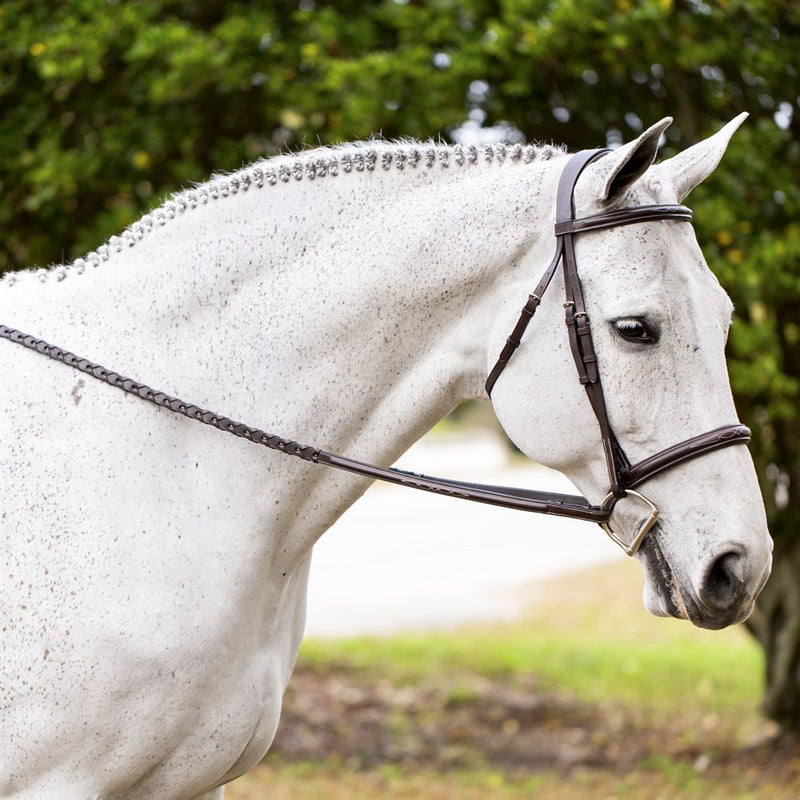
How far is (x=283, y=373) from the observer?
244 cm

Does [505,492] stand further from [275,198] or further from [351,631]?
[351,631]

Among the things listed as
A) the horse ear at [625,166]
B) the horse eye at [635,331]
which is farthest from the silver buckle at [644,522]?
the horse ear at [625,166]

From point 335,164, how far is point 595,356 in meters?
0.82

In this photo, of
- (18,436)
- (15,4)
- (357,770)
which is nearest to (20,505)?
(18,436)

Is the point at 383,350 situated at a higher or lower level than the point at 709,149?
lower

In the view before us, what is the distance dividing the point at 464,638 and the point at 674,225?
27.4 feet

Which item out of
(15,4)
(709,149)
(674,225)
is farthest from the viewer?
(15,4)

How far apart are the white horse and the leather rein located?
3cm

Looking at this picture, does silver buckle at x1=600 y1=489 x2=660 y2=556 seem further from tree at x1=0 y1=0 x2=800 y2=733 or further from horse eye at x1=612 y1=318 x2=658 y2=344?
tree at x1=0 y1=0 x2=800 y2=733

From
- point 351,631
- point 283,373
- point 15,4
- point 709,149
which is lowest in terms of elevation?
point 351,631

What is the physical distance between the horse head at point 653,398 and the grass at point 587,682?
4124mm

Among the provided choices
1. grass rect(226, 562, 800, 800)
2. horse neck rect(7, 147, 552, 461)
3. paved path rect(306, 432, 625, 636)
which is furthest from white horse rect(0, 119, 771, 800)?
paved path rect(306, 432, 625, 636)

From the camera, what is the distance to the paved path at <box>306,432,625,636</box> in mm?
11578

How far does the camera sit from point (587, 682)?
8492 mm
